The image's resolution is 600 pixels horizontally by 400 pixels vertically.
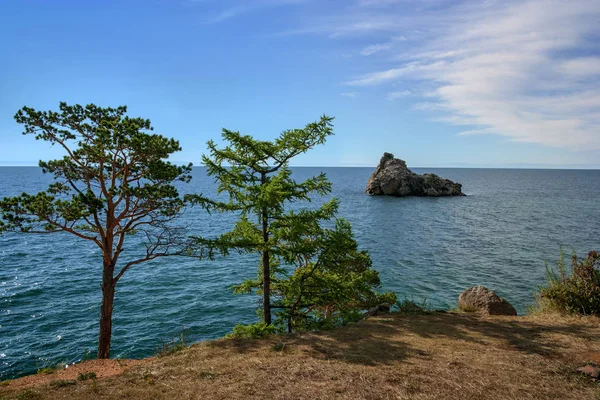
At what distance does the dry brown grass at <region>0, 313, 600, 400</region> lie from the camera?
302 inches

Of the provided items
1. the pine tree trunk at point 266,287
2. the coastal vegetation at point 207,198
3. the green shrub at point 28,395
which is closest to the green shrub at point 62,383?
the green shrub at point 28,395

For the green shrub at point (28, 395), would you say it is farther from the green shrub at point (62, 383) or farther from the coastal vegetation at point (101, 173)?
the coastal vegetation at point (101, 173)

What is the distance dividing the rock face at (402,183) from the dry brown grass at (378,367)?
292ft

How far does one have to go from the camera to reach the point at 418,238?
47875 millimetres

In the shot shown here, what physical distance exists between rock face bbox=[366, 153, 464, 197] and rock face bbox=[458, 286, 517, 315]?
85160 mm

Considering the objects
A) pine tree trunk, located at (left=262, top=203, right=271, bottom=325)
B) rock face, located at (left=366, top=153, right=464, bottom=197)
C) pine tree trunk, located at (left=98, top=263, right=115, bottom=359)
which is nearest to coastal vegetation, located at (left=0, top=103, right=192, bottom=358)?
pine tree trunk, located at (left=98, top=263, right=115, bottom=359)

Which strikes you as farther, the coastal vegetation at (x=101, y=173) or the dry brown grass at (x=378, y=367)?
the coastal vegetation at (x=101, y=173)

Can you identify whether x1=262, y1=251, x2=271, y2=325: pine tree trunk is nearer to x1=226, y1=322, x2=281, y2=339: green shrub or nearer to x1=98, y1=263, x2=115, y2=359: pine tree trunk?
x1=226, y1=322, x2=281, y2=339: green shrub

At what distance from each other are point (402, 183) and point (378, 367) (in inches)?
3747

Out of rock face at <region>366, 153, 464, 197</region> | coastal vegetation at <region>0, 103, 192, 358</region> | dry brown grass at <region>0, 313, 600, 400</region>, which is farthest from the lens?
rock face at <region>366, 153, 464, 197</region>

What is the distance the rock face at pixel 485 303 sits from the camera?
15773mm

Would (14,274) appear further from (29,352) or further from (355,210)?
(355,210)

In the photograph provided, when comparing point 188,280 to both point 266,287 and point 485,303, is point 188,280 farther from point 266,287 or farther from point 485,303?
point 485,303

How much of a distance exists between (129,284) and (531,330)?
1153 inches
